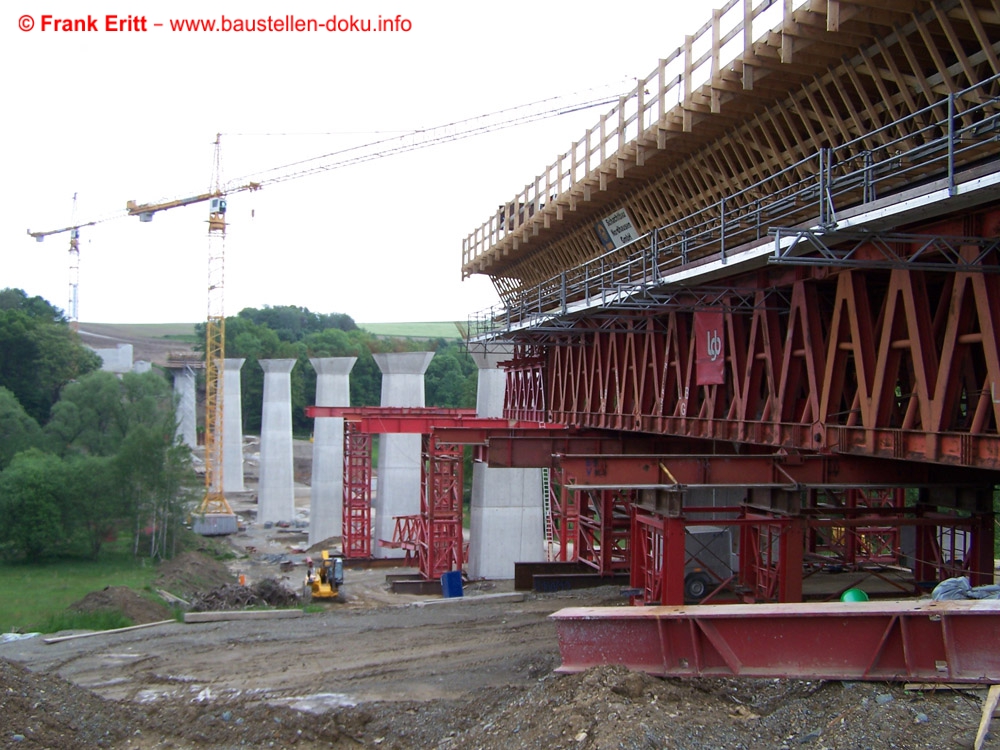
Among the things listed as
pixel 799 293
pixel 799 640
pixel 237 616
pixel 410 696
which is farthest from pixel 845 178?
pixel 237 616

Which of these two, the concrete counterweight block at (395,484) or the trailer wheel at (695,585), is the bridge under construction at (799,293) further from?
the concrete counterweight block at (395,484)

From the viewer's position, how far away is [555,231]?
75.2 feet

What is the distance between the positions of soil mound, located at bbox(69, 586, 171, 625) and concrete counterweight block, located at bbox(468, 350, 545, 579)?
13.0 meters

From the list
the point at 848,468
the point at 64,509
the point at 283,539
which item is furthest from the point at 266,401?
the point at 848,468

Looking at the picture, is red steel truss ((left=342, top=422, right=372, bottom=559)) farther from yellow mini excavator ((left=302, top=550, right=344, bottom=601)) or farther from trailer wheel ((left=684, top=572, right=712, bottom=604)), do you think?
trailer wheel ((left=684, top=572, right=712, bottom=604))

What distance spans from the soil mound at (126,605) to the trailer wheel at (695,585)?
14590mm

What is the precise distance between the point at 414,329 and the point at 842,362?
15462 centimetres

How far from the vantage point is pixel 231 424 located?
6200 cm

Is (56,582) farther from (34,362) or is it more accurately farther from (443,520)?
(34,362)

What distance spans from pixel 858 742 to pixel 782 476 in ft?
18.4

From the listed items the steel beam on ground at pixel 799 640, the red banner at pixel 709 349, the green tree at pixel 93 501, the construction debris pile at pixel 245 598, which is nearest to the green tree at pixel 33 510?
the green tree at pixel 93 501

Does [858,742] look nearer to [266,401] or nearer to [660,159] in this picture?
[660,159]

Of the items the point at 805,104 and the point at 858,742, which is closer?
the point at 858,742

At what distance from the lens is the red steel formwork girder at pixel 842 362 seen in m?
9.35
